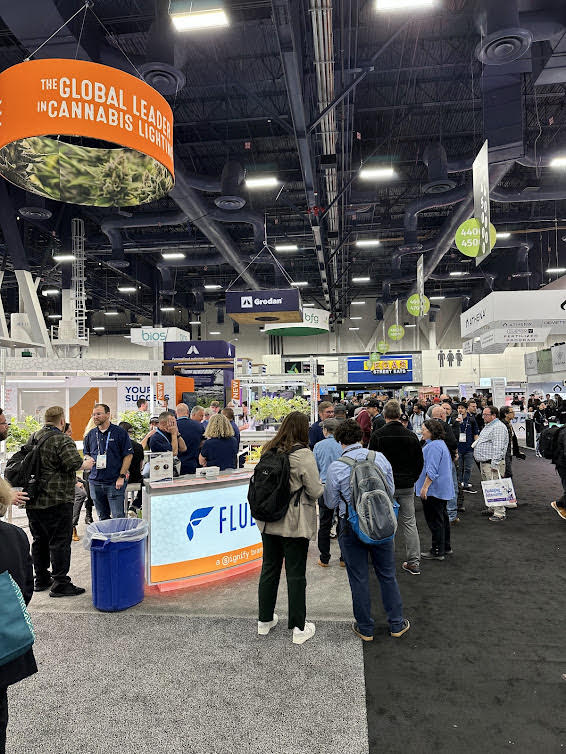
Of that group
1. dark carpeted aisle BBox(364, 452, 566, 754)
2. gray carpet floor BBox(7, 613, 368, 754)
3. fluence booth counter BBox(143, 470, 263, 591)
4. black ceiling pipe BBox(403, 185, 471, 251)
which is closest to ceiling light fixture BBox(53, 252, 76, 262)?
black ceiling pipe BBox(403, 185, 471, 251)

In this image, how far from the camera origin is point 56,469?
3.84 meters

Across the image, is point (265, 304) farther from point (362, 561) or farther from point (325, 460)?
point (362, 561)

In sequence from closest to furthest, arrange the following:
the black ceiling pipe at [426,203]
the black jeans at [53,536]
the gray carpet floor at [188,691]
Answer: the gray carpet floor at [188,691]
the black jeans at [53,536]
the black ceiling pipe at [426,203]

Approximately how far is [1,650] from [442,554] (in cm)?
414

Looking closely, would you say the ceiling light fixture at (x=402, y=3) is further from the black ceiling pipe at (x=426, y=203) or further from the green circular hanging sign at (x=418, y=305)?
the green circular hanging sign at (x=418, y=305)

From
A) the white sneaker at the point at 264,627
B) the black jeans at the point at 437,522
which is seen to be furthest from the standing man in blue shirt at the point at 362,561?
the black jeans at the point at 437,522

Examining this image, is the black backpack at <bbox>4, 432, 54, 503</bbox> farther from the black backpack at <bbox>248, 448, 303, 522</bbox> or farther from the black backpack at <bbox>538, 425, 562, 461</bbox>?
the black backpack at <bbox>538, 425, 562, 461</bbox>

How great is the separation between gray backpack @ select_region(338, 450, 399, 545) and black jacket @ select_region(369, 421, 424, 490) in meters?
0.97

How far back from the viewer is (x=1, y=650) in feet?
4.87

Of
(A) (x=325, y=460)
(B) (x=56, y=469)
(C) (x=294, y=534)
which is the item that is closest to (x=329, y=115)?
(A) (x=325, y=460)

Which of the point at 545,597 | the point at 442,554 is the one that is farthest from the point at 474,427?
the point at 545,597

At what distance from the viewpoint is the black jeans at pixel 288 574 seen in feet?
10.4

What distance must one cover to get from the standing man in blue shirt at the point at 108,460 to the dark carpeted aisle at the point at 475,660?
8.30 feet

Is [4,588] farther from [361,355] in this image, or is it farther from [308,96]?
[361,355]
